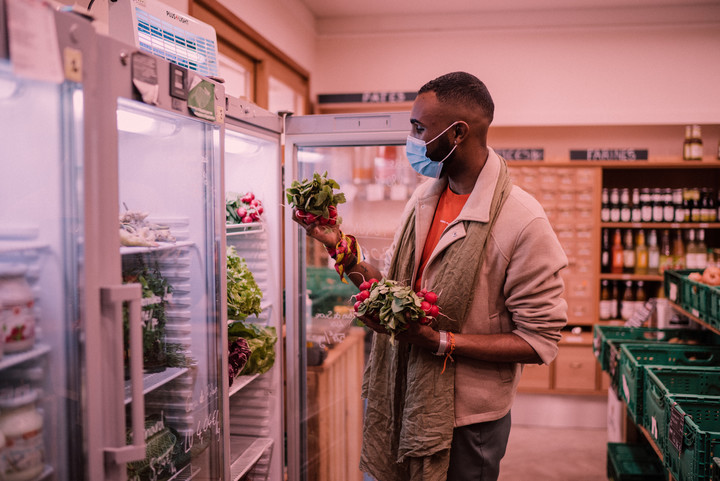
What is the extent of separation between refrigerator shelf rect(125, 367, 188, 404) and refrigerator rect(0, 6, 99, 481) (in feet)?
1.17

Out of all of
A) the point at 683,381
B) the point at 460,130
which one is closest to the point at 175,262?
the point at 460,130

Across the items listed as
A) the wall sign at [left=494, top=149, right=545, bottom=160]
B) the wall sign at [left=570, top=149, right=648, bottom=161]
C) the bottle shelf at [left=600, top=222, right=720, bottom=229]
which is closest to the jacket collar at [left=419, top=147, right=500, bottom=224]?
the wall sign at [left=494, top=149, right=545, bottom=160]

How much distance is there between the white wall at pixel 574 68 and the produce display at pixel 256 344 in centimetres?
340

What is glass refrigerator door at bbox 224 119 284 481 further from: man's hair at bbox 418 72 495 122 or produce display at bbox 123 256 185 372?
man's hair at bbox 418 72 495 122

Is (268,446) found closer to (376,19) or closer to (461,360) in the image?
(461,360)

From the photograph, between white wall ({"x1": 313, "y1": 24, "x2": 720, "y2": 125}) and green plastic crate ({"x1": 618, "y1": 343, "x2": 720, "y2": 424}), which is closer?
green plastic crate ({"x1": 618, "y1": 343, "x2": 720, "y2": 424})

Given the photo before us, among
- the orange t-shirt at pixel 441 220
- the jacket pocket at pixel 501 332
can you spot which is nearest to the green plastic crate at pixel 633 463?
the jacket pocket at pixel 501 332

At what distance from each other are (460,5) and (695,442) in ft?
13.5

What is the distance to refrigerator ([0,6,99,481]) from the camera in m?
1.09

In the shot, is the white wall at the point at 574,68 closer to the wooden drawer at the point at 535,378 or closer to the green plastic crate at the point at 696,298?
the green plastic crate at the point at 696,298

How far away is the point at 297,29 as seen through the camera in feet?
15.2

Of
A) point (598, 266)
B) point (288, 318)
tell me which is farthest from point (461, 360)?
point (598, 266)

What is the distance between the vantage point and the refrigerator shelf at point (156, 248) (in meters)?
1.45

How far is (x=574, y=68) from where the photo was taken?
5.01 m
